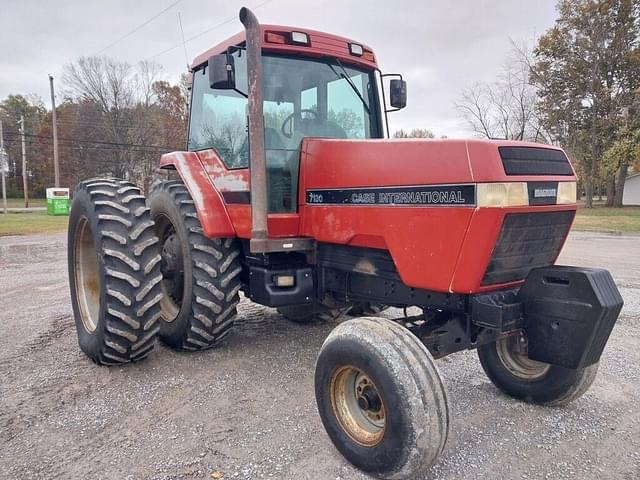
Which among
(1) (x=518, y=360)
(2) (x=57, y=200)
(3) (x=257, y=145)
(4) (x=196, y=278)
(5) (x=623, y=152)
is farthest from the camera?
(2) (x=57, y=200)

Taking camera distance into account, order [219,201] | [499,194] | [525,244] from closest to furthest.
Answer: [499,194] < [525,244] < [219,201]

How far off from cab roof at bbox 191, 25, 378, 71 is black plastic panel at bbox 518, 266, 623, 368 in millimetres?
2245

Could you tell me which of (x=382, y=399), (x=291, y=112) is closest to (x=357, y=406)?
(x=382, y=399)

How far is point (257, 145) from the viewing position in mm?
3332

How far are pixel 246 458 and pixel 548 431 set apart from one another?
71.6 inches

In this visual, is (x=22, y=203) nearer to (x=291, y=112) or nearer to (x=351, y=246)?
(x=291, y=112)

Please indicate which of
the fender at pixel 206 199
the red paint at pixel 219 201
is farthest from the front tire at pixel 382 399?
the fender at pixel 206 199

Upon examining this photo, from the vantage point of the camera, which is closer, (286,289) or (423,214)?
(423,214)

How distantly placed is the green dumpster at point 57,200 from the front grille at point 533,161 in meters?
28.0

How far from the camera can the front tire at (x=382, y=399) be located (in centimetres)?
235

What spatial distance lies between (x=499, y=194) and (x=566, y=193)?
0.68 meters

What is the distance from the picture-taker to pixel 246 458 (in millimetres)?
2762

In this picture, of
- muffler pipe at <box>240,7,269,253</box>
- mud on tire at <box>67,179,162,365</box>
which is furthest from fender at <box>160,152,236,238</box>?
muffler pipe at <box>240,7,269,253</box>

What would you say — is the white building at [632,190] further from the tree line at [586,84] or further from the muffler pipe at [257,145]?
the muffler pipe at [257,145]
